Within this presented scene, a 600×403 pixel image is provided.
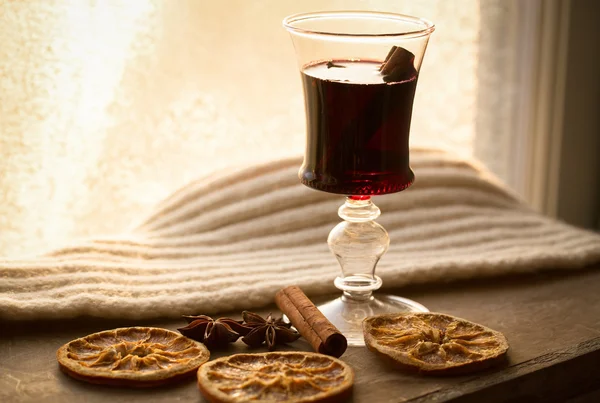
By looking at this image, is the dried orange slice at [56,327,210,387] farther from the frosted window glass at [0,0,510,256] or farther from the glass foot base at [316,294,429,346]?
the frosted window glass at [0,0,510,256]

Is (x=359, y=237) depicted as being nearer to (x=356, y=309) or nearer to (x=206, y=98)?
(x=356, y=309)

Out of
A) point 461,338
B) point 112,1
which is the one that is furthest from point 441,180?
point 112,1

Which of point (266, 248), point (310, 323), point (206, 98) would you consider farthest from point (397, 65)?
point (206, 98)

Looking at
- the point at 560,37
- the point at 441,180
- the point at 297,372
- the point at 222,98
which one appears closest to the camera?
the point at 297,372

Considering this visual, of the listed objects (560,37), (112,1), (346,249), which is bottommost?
(346,249)

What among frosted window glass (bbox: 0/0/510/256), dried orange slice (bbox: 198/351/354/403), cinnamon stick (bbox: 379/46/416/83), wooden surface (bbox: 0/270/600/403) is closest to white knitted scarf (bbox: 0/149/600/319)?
wooden surface (bbox: 0/270/600/403)

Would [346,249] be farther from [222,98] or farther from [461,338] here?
[222,98]

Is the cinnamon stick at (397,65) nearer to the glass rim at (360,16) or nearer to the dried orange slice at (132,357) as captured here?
the glass rim at (360,16)
